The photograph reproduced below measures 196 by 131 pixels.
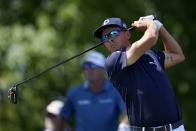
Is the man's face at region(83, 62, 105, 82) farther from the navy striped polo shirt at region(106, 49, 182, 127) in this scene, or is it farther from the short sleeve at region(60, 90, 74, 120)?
the navy striped polo shirt at region(106, 49, 182, 127)

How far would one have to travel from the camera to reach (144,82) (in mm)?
7531

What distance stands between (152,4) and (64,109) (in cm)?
381

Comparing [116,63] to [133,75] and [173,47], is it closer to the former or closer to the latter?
[133,75]

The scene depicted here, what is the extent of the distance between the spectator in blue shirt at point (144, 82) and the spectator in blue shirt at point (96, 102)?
108 inches

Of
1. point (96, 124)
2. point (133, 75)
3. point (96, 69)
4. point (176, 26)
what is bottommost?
point (133, 75)

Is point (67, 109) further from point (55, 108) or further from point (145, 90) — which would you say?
point (145, 90)

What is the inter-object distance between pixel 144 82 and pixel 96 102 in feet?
10.2

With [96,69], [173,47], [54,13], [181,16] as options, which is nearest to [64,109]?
[96,69]

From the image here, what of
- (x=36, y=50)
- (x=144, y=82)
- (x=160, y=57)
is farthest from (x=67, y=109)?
(x=36, y=50)

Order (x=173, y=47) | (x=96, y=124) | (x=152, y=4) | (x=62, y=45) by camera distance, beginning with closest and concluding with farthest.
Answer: (x=173, y=47) → (x=96, y=124) → (x=152, y=4) → (x=62, y=45)

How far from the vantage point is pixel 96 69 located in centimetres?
1066

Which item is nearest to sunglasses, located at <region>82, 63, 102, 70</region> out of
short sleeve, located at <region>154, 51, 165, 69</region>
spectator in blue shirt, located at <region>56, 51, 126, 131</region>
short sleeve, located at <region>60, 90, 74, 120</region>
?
spectator in blue shirt, located at <region>56, 51, 126, 131</region>

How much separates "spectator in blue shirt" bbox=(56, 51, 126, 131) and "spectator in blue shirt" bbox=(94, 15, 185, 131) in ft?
8.99

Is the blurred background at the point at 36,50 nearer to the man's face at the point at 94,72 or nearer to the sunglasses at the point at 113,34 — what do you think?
the man's face at the point at 94,72
